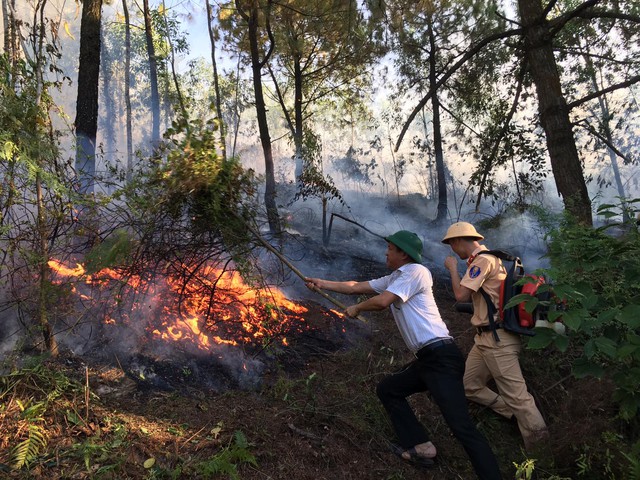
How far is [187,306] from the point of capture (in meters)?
5.23

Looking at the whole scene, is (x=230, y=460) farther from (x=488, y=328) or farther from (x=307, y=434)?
(x=488, y=328)

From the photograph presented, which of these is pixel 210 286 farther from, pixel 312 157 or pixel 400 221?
pixel 400 221

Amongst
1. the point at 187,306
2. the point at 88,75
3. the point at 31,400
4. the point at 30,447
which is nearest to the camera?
the point at 30,447

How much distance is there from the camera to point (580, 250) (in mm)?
3236

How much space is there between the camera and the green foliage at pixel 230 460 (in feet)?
9.81

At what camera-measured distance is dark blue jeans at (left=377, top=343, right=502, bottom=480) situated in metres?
3.27

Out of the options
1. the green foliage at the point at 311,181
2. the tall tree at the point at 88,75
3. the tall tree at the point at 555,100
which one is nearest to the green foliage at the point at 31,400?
the tall tree at the point at 88,75

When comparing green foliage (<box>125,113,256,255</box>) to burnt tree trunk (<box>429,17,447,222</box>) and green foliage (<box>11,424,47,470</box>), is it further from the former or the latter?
burnt tree trunk (<box>429,17,447,222</box>)

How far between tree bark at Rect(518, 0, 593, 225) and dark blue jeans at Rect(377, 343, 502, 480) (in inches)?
166

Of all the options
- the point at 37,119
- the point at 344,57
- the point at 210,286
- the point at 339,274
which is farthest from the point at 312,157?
the point at 37,119

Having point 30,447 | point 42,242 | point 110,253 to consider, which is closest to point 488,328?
point 110,253

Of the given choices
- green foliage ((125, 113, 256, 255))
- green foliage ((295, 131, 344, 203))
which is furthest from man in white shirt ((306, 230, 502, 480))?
green foliage ((295, 131, 344, 203))

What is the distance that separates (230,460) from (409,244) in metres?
2.27

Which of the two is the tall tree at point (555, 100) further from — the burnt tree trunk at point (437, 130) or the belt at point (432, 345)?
the burnt tree trunk at point (437, 130)
